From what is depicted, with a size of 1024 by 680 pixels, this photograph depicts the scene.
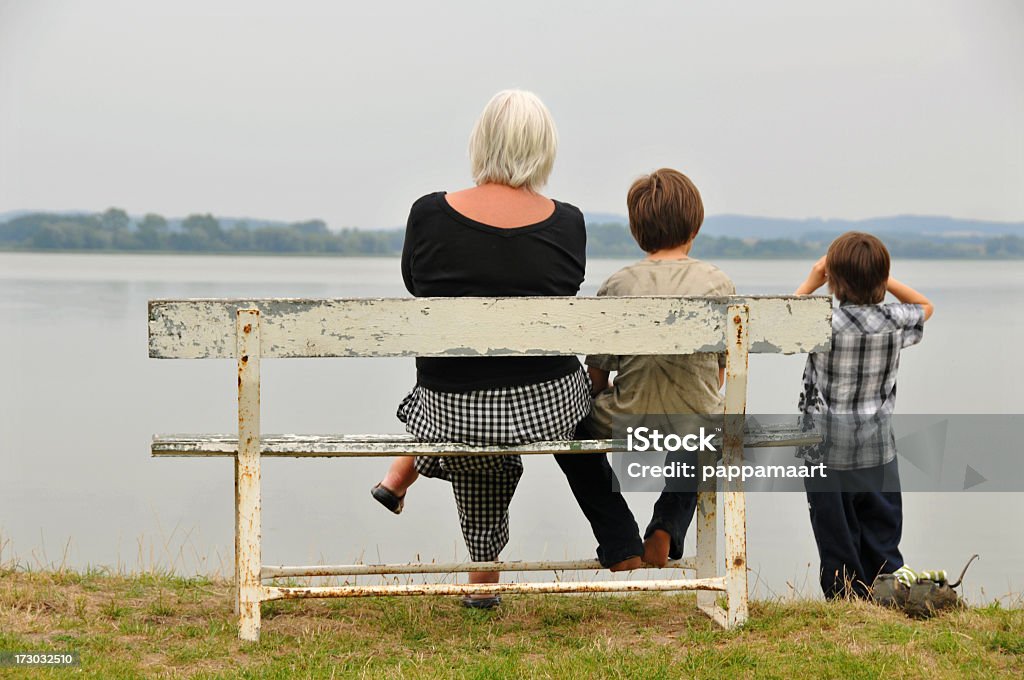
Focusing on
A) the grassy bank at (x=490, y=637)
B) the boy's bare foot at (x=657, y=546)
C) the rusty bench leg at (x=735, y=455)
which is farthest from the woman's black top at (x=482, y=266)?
the grassy bank at (x=490, y=637)

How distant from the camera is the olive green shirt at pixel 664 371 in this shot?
4.28m

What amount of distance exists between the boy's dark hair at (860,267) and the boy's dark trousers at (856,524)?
72 centimetres

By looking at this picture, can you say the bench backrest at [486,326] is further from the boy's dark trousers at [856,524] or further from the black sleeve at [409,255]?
the boy's dark trousers at [856,524]

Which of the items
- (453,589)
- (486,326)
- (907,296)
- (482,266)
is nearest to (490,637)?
(453,589)

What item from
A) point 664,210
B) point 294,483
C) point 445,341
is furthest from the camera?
point 294,483

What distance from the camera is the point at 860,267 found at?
199 inches

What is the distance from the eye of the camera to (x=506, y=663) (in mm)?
3695

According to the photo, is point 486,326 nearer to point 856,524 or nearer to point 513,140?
point 513,140

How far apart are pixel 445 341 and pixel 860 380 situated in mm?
2006

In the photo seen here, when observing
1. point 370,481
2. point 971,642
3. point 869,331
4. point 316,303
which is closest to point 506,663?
point 316,303

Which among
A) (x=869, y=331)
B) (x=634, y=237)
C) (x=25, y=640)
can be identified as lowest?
(x=25, y=640)

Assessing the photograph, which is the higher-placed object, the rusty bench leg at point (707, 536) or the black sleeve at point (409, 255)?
the black sleeve at point (409, 255)

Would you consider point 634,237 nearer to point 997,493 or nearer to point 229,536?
point 229,536

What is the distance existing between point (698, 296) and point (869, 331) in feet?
4.44
